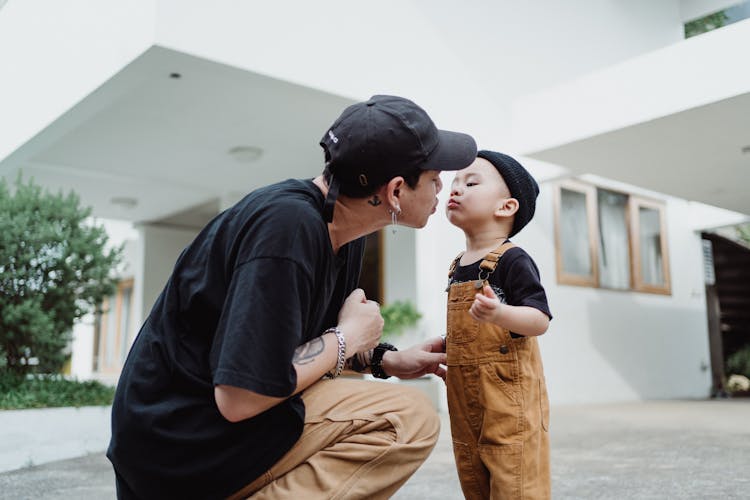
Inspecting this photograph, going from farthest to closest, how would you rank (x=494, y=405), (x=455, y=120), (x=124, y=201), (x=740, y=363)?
(x=740, y=363) → (x=124, y=201) → (x=455, y=120) → (x=494, y=405)

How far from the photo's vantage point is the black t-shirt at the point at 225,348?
4.69 feet

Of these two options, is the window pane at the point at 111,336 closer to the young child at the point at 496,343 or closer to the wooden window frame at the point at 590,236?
the wooden window frame at the point at 590,236

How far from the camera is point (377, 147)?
5.32ft

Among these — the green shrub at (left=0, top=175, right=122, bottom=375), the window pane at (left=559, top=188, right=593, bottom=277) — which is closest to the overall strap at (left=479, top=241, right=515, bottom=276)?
the green shrub at (left=0, top=175, right=122, bottom=375)

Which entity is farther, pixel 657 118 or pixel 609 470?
pixel 657 118

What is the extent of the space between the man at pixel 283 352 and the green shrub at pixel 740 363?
13.5 metres

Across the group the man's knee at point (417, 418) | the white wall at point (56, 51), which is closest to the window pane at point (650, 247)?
the white wall at point (56, 51)

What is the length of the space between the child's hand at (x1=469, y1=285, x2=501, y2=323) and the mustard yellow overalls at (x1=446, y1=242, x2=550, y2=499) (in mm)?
276

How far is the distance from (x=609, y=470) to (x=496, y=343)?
1.79 metres

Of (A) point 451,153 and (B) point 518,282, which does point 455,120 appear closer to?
(B) point 518,282

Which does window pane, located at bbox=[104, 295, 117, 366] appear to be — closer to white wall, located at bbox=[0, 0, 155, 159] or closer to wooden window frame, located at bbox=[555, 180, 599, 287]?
white wall, located at bbox=[0, 0, 155, 159]

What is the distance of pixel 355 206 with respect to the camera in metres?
1.75

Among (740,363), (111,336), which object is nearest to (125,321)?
(111,336)

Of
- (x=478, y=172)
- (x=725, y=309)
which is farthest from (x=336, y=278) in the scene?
(x=725, y=309)
